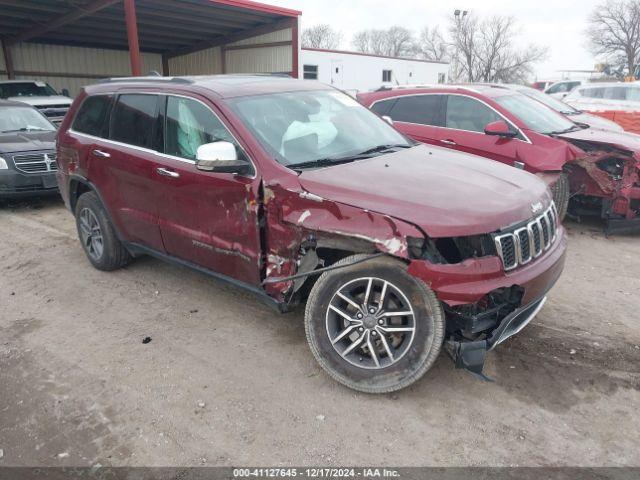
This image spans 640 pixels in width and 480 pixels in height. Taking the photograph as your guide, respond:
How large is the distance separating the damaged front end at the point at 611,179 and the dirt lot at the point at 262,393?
178cm

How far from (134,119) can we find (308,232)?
2171mm

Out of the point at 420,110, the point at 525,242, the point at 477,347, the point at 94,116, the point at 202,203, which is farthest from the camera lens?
the point at 420,110

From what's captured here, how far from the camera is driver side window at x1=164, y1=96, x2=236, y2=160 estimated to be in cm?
367

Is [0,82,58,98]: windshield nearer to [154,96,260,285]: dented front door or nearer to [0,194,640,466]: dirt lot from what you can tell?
[0,194,640,466]: dirt lot

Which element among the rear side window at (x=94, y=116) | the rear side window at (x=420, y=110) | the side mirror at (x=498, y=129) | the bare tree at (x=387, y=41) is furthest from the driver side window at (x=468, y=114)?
the bare tree at (x=387, y=41)

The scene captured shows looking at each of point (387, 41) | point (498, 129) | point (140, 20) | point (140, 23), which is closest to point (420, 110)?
point (498, 129)

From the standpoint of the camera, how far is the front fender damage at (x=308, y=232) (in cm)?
283

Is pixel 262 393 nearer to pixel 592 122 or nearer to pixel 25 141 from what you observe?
pixel 25 141

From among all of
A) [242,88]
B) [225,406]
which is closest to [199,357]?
[225,406]

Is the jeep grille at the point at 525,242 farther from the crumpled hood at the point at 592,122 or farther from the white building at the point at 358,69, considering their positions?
the white building at the point at 358,69

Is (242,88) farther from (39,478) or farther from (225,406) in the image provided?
(39,478)

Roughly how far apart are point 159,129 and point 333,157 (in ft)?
4.98

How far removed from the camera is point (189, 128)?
3887mm

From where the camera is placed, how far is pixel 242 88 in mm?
3885
